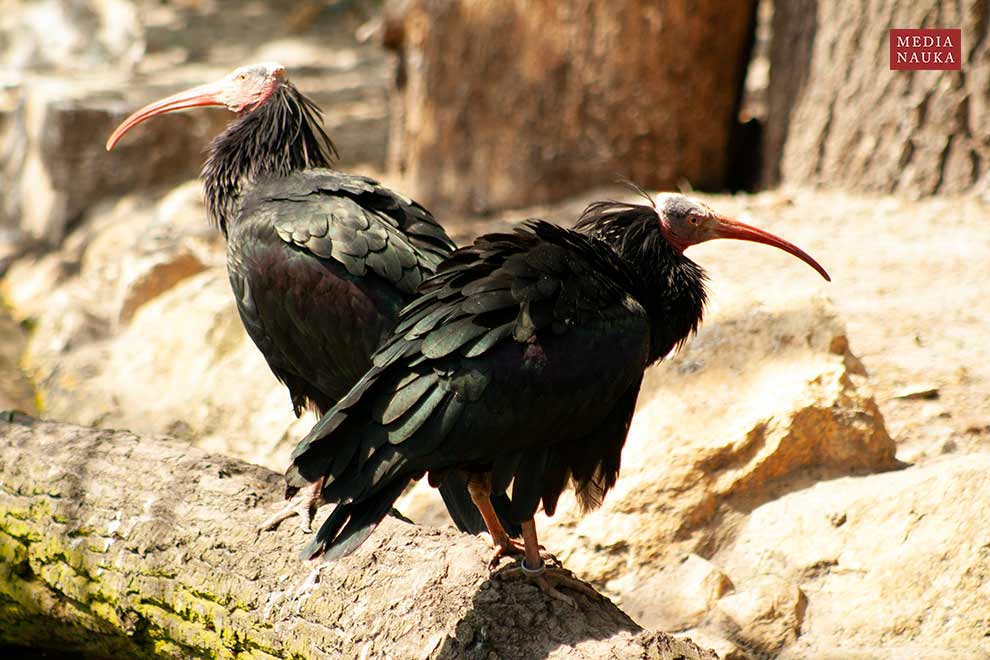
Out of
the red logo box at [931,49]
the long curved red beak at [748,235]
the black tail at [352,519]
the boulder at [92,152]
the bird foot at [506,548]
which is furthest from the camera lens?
the boulder at [92,152]

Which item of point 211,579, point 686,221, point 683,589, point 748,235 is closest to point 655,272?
point 686,221

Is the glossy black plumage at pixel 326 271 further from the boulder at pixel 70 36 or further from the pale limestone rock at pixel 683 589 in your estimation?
the boulder at pixel 70 36

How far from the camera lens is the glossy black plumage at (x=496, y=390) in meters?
3.30

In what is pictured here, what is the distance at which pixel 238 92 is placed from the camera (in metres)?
5.14

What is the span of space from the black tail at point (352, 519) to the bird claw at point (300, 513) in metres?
0.48

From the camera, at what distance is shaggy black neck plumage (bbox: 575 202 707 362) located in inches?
152

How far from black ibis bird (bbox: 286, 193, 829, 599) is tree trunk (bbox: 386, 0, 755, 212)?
3.52m

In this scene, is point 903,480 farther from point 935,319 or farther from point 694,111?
point 694,111

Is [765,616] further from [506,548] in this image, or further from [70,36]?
[70,36]

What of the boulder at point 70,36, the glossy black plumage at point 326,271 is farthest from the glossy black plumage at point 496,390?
the boulder at point 70,36

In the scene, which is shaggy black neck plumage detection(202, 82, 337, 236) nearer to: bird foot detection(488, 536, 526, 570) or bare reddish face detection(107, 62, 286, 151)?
bare reddish face detection(107, 62, 286, 151)

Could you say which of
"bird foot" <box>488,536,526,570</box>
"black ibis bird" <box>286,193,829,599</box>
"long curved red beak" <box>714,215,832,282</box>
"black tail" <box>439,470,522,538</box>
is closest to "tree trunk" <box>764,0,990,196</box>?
"long curved red beak" <box>714,215,832,282</box>

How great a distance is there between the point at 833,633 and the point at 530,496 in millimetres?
1235

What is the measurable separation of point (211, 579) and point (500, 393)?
1209 mm
